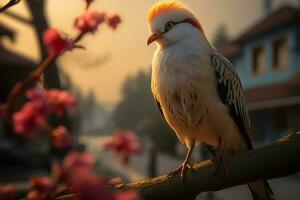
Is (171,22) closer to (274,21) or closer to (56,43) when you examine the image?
(56,43)

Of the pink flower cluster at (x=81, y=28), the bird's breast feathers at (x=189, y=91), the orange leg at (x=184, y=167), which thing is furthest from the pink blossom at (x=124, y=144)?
the bird's breast feathers at (x=189, y=91)

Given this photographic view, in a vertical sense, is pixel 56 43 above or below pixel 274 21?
above

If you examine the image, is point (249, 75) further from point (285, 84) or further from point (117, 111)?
point (117, 111)

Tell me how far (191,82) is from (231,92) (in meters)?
0.52

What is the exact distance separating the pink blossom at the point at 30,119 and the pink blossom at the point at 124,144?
1.18 feet

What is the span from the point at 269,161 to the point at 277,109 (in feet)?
71.4

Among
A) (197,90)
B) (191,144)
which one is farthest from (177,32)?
(191,144)

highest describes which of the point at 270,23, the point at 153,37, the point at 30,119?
the point at 153,37

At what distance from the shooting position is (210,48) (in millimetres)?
3344

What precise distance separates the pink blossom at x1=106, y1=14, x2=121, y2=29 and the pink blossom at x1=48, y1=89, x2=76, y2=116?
0.89ft

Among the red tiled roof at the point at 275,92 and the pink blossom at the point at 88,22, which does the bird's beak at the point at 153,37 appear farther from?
the red tiled roof at the point at 275,92

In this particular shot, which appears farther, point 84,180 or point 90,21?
point 90,21

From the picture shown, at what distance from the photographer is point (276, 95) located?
Answer: 21.2 meters

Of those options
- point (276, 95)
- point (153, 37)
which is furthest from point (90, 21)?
point (276, 95)
